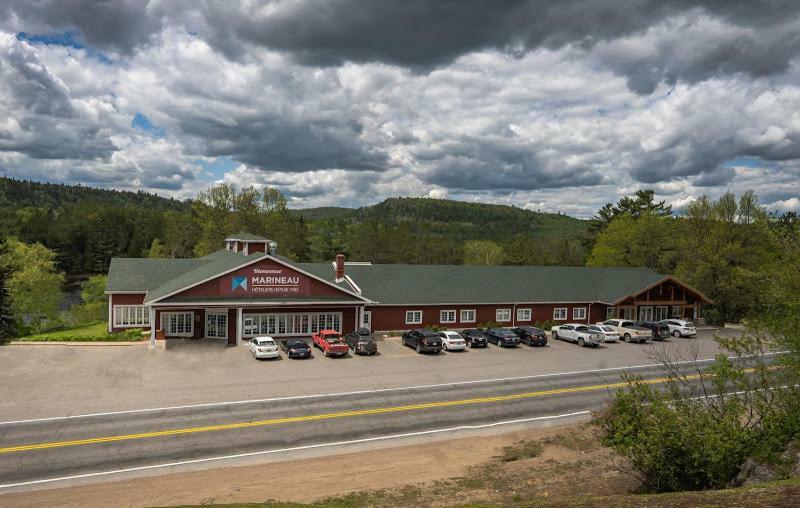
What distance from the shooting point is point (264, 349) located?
1390 inches

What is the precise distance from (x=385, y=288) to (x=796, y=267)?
99.8ft

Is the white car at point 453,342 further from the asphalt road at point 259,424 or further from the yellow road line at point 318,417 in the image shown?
the yellow road line at point 318,417

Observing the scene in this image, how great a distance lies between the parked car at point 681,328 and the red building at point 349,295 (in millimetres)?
4374

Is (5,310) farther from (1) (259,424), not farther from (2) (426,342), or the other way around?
(2) (426,342)

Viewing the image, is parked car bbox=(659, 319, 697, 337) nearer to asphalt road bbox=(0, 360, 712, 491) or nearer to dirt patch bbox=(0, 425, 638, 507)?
asphalt road bbox=(0, 360, 712, 491)

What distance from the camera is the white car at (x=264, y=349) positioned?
35250mm

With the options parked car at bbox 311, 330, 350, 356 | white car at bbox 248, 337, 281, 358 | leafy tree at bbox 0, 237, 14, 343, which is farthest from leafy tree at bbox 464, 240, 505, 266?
leafy tree at bbox 0, 237, 14, 343

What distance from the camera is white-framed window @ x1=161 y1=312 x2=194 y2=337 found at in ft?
139

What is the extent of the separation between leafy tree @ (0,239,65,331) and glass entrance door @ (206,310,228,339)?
19.6m

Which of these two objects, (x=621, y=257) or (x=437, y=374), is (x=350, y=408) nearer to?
(x=437, y=374)

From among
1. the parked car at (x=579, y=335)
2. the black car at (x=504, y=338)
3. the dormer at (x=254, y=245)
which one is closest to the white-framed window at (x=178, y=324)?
the dormer at (x=254, y=245)

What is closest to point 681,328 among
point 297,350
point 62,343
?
point 297,350

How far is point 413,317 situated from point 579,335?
13.7 metres

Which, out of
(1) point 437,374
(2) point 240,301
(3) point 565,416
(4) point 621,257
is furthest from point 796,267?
(4) point 621,257
